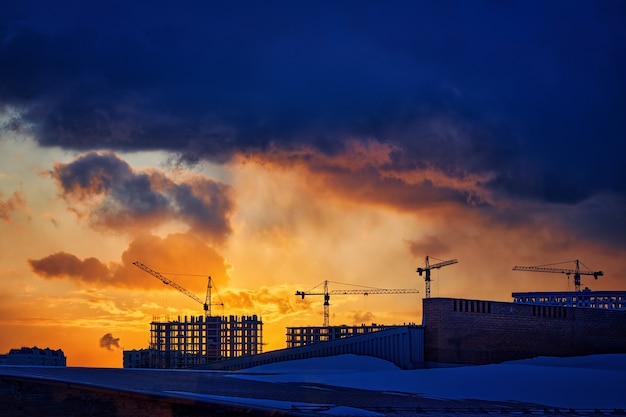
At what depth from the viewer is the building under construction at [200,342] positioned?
181m

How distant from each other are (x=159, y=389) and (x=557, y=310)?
29.6 metres

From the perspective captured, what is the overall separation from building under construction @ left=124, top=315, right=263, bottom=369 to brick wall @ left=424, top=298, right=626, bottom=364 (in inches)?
5182

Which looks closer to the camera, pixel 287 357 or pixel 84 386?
pixel 84 386

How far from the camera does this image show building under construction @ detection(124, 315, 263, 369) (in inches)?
7141

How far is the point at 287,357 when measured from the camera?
45.5 m

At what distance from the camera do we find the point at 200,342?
191 metres

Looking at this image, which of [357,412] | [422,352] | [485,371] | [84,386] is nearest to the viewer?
[357,412]

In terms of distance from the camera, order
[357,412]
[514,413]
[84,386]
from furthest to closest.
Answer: [84,386] → [514,413] → [357,412]

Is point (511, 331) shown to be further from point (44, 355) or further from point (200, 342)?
point (200, 342)

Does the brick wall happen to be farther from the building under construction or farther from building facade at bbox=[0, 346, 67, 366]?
the building under construction

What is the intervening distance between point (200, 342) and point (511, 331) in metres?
152

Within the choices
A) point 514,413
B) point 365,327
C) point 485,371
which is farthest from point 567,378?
point 365,327

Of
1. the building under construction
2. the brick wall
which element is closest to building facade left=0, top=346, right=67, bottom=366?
the building under construction

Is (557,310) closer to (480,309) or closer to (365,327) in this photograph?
(480,309)
